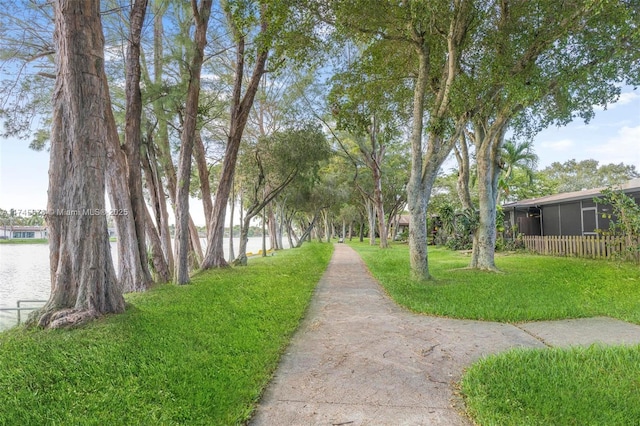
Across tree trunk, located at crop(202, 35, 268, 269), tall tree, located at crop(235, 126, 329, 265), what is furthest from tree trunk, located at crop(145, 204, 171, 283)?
tall tree, located at crop(235, 126, 329, 265)

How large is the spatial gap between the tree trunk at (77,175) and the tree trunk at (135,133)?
10.5 ft

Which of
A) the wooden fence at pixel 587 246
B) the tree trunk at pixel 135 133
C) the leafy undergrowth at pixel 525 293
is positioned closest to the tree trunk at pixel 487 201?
the leafy undergrowth at pixel 525 293

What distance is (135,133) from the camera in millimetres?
8641

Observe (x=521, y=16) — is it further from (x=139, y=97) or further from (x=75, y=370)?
(x=75, y=370)

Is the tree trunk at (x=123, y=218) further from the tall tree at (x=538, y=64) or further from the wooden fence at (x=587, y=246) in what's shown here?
the wooden fence at (x=587, y=246)

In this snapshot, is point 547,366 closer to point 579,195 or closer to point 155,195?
point 155,195

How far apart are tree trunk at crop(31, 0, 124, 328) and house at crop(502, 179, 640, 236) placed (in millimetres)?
18387

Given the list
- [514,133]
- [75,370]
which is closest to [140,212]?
[75,370]

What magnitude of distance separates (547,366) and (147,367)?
381 centimetres

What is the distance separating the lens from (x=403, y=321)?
562 cm

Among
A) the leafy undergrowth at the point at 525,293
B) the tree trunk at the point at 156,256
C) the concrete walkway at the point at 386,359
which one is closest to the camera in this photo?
the concrete walkway at the point at 386,359

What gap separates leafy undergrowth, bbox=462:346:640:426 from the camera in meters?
2.64

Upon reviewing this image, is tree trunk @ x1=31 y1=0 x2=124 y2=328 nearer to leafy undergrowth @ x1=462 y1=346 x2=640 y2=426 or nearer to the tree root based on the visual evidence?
the tree root

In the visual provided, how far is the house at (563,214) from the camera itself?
→ 17109mm
